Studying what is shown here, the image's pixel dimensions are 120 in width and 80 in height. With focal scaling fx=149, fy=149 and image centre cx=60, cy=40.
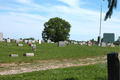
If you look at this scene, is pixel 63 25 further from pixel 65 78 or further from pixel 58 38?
pixel 65 78

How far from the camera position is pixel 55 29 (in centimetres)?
6431

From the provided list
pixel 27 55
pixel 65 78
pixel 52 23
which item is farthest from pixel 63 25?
pixel 65 78

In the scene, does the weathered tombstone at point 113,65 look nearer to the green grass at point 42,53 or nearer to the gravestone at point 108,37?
the green grass at point 42,53

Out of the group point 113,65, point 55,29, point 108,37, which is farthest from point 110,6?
point 55,29

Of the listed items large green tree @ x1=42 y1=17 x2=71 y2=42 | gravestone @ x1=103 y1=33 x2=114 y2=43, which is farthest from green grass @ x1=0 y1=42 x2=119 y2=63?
large green tree @ x1=42 y1=17 x2=71 y2=42

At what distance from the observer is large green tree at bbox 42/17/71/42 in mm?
62625

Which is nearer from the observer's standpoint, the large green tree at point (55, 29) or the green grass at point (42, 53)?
the green grass at point (42, 53)

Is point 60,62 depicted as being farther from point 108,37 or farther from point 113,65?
point 108,37

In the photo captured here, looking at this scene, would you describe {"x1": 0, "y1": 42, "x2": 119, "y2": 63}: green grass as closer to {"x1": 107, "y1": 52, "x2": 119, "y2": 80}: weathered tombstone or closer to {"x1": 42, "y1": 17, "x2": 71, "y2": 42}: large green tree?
{"x1": 107, "y1": 52, "x2": 119, "y2": 80}: weathered tombstone

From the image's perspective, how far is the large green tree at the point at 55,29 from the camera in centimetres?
6262

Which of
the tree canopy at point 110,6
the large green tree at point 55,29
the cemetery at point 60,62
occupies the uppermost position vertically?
the large green tree at point 55,29

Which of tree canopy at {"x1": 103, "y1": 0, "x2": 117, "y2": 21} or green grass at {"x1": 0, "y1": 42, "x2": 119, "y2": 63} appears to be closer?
tree canopy at {"x1": 103, "y1": 0, "x2": 117, "y2": 21}

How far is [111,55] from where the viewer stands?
12.1 ft

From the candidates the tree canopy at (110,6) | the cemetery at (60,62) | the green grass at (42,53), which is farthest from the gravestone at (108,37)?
the tree canopy at (110,6)
